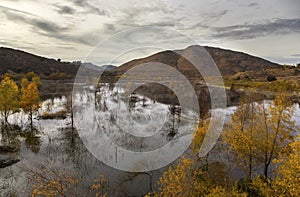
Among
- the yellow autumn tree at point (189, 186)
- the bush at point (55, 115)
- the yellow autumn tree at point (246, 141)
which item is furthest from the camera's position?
the bush at point (55, 115)

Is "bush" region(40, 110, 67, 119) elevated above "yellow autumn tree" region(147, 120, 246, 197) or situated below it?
above

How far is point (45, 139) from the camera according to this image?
81.6ft

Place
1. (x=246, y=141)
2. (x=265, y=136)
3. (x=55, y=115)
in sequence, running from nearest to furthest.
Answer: (x=246, y=141) < (x=265, y=136) < (x=55, y=115)

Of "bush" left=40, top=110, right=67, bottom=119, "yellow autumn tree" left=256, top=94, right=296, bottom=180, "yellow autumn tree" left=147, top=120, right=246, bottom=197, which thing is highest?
"yellow autumn tree" left=256, top=94, right=296, bottom=180

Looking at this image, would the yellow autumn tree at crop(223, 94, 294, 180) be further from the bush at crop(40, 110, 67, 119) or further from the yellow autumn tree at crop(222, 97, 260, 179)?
the bush at crop(40, 110, 67, 119)

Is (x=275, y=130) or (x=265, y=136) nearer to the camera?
(x=275, y=130)

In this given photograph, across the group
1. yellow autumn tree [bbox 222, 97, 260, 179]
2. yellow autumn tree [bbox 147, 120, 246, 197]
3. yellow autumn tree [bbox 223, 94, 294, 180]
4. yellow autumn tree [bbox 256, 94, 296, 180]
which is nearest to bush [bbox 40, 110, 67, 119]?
yellow autumn tree [bbox 147, 120, 246, 197]

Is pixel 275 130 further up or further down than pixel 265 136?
further up

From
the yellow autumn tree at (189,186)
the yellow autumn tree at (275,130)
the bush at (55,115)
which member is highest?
the yellow autumn tree at (275,130)

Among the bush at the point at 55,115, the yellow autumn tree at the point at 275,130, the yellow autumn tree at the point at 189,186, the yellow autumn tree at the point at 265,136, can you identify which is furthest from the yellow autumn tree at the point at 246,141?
the bush at the point at 55,115

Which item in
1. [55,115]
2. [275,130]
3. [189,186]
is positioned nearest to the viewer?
[189,186]

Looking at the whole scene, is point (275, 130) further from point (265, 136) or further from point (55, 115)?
point (55, 115)

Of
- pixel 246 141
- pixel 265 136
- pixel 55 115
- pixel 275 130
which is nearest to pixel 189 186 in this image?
pixel 246 141

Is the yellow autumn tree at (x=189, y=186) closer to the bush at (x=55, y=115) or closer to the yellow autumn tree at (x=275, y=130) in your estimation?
the yellow autumn tree at (x=275, y=130)
